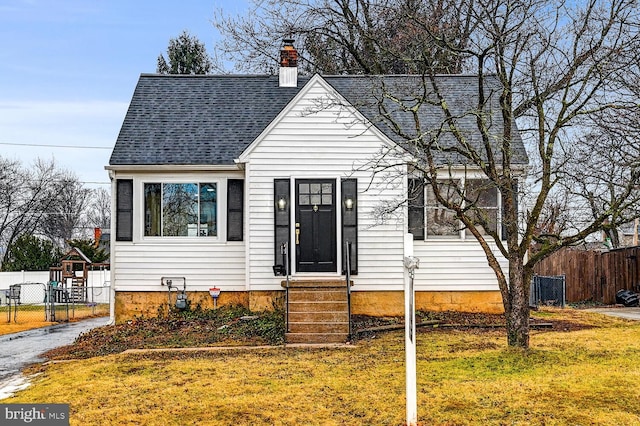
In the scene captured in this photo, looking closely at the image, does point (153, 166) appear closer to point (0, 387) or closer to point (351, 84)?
point (351, 84)

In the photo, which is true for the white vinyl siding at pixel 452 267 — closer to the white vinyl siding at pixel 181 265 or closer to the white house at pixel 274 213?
the white house at pixel 274 213

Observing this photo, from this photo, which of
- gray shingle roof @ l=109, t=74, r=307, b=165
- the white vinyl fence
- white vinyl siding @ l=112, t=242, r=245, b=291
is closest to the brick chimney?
gray shingle roof @ l=109, t=74, r=307, b=165

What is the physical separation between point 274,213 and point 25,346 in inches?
224

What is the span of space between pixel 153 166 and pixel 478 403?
9.58m

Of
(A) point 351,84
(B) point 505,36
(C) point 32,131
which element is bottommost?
(B) point 505,36

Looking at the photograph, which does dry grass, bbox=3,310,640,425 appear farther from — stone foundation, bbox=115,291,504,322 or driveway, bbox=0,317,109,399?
stone foundation, bbox=115,291,504,322

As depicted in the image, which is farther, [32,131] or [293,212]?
[32,131]

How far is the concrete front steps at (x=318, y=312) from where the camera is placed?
11789 mm

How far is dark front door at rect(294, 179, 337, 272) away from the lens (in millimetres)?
14281

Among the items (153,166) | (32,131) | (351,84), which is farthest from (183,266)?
(32,131)

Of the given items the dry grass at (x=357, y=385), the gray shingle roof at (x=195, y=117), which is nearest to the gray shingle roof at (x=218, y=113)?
the gray shingle roof at (x=195, y=117)

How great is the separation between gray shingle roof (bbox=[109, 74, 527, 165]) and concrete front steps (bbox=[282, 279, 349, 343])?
366 centimetres

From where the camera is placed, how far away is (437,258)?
14.9 metres

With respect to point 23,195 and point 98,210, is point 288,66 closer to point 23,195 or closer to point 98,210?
point 23,195
